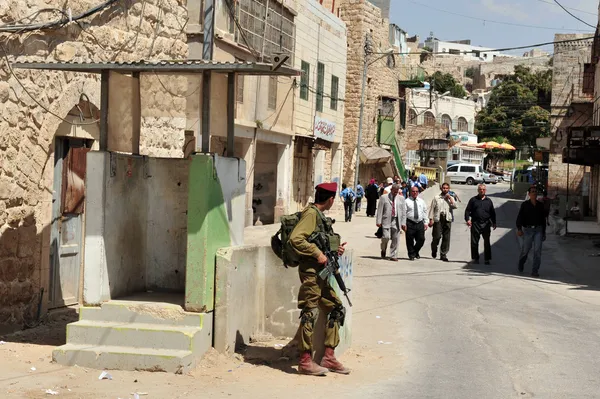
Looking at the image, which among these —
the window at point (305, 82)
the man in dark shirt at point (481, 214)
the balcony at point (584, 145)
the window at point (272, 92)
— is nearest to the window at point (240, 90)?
the window at point (272, 92)

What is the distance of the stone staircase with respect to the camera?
739 cm

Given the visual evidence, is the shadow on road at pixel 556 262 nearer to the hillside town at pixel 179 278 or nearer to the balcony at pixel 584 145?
the hillside town at pixel 179 278

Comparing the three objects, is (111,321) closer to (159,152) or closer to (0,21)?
(0,21)

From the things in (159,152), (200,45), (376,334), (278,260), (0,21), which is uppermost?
(200,45)

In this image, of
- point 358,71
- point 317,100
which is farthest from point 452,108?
point 317,100

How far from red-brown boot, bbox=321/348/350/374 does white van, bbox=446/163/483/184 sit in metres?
58.2

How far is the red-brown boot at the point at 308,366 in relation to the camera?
7477 mm

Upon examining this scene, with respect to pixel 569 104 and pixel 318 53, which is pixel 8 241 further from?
pixel 569 104

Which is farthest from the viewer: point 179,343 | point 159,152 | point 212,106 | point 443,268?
point 443,268

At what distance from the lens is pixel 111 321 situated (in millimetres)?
A: 7848

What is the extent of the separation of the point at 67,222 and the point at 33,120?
5.26ft

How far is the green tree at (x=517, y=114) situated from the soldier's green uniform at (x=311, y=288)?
73119mm

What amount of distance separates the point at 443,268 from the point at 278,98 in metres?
12.6

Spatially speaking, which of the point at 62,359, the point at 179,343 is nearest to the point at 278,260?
the point at 179,343
